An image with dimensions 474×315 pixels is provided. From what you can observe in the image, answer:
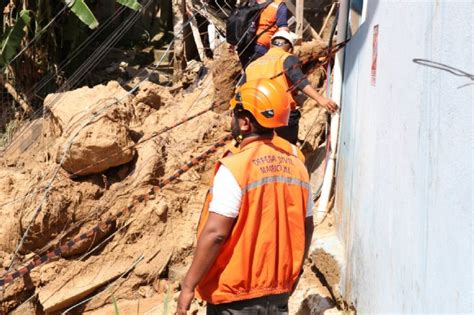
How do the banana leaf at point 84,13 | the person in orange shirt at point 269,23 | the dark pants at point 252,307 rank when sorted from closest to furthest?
the dark pants at point 252,307 → the person in orange shirt at point 269,23 → the banana leaf at point 84,13

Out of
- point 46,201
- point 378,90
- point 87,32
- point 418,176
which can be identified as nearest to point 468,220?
point 418,176

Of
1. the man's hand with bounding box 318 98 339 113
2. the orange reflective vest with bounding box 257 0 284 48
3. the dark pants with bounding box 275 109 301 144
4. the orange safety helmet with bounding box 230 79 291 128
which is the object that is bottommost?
the orange safety helmet with bounding box 230 79 291 128

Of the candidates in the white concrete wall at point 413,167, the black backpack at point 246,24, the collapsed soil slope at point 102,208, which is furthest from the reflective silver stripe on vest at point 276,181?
the black backpack at point 246,24

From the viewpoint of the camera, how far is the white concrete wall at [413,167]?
226 centimetres

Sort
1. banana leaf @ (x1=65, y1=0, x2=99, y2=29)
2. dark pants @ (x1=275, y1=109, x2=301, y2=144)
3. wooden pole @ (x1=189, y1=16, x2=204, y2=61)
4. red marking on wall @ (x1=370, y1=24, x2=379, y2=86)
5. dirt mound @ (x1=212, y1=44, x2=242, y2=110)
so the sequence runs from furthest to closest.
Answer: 1. wooden pole @ (x1=189, y1=16, x2=204, y2=61)
2. banana leaf @ (x1=65, y1=0, x2=99, y2=29)
3. dirt mound @ (x1=212, y1=44, x2=242, y2=110)
4. dark pants @ (x1=275, y1=109, x2=301, y2=144)
5. red marking on wall @ (x1=370, y1=24, x2=379, y2=86)

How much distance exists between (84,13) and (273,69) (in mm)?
4840

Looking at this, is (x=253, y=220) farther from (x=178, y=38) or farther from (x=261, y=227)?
(x=178, y=38)

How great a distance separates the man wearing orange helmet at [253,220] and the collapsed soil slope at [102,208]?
3017 millimetres

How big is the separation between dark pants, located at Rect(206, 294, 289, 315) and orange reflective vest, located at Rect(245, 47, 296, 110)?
92.3 inches

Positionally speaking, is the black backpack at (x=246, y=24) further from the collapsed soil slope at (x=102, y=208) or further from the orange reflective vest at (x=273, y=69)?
the orange reflective vest at (x=273, y=69)

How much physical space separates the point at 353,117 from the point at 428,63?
8.01ft

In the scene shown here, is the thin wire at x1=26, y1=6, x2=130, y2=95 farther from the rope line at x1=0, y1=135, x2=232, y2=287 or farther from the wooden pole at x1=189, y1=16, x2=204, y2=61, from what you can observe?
the rope line at x1=0, y1=135, x2=232, y2=287

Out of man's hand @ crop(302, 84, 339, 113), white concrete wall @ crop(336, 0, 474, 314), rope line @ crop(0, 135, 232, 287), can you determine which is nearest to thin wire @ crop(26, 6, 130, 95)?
rope line @ crop(0, 135, 232, 287)

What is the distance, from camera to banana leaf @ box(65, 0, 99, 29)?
9.41 meters
